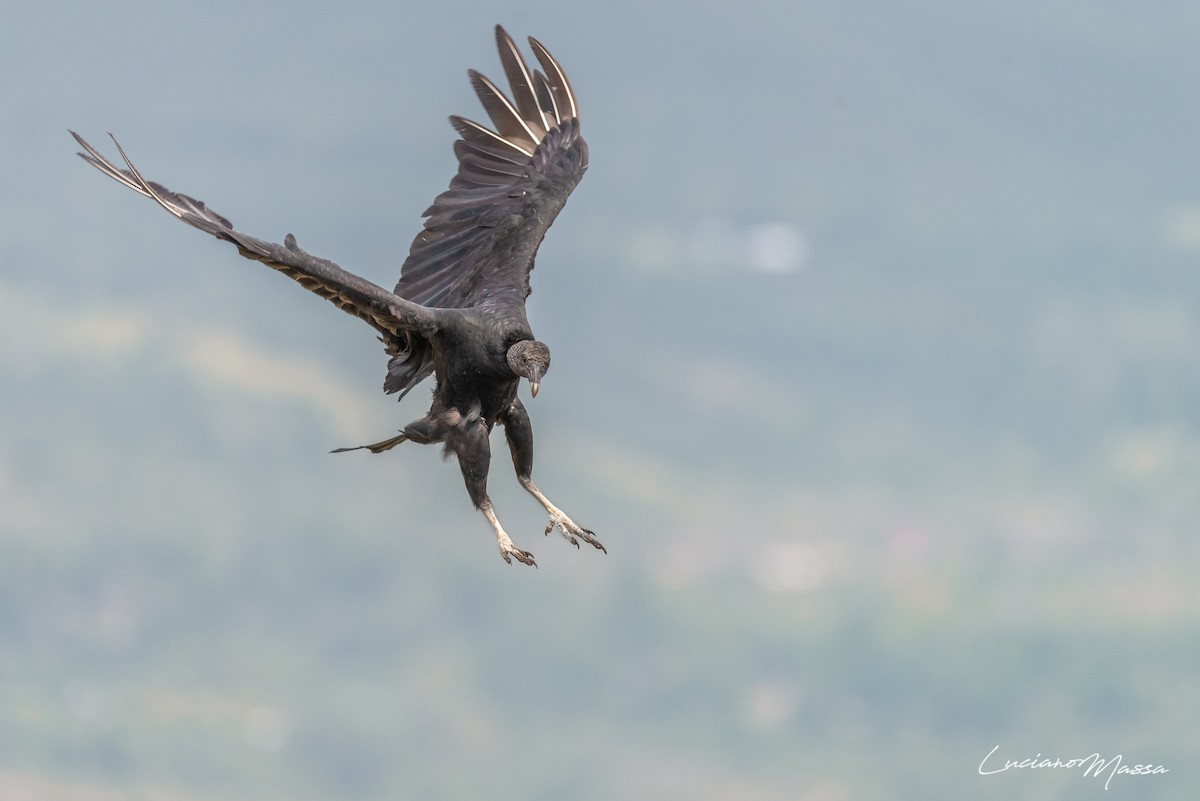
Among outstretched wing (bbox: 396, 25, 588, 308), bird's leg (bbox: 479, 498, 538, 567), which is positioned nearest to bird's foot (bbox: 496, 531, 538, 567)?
bird's leg (bbox: 479, 498, 538, 567)

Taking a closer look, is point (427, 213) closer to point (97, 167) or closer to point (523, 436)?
point (523, 436)

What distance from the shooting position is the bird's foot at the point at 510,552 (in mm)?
16547

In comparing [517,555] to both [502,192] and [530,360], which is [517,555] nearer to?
[530,360]

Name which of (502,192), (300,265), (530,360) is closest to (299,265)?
(300,265)

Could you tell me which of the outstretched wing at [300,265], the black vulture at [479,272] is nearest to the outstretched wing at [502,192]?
the black vulture at [479,272]

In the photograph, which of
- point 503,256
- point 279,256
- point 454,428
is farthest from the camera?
point 503,256

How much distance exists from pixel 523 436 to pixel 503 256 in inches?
85.1

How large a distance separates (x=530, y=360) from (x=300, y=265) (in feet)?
7.23

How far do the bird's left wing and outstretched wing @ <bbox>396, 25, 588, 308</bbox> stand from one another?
4.50 feet

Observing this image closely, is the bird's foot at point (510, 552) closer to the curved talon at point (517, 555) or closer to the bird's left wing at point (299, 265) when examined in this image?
the curved talon at point (517, 555)

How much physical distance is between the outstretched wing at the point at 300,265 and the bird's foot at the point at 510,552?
80.4 inches

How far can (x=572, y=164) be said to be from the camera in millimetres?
20484

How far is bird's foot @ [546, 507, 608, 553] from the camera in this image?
17250 millimetres

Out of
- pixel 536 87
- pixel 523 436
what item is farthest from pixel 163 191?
pixel 536 87
